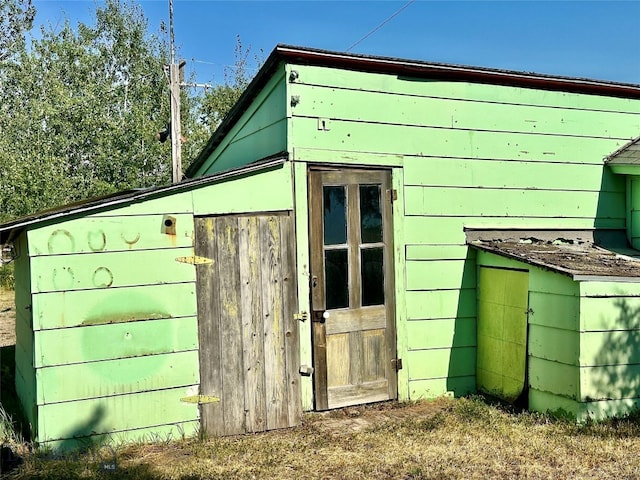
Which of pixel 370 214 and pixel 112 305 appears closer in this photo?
pixel 112 305

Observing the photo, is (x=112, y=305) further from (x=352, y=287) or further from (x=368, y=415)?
(x=368, y=415)

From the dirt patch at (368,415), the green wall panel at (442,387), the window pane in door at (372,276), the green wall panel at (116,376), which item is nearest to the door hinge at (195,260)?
the green wall panel at (116,376)

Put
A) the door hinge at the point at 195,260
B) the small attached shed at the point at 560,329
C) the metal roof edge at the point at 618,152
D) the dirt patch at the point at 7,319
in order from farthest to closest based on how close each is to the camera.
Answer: the dirt patch at the point at 7,319 < the metal roof edge at the point at 618,152 < the small attached shed at the point at 560,329 < the door hinge at the point at 195,260

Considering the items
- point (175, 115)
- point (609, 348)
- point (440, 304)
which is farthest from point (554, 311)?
point (175, 115)

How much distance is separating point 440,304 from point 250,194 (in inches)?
98.8

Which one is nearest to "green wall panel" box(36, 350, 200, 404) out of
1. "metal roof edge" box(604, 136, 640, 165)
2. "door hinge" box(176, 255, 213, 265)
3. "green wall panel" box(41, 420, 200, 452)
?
"green wall panel" box(41, 420, 200, 452)

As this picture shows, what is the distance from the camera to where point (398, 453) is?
445 cm

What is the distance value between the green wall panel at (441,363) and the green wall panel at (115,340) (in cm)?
243

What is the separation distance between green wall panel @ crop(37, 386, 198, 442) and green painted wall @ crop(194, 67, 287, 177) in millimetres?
2633

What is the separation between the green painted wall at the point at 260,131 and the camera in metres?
5.69

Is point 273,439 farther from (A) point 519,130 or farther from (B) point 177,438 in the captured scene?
(A) point 519,130

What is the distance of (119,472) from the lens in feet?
13.4

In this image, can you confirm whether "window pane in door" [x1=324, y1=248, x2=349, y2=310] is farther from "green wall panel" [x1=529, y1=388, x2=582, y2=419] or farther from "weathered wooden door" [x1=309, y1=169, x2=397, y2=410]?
"green wall panel" [x1=529, y1=388, x2=582, y2=419]

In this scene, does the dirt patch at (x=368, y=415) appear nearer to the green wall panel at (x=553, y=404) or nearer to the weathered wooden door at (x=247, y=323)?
the weathered wooden door at (x=247, y=323)
